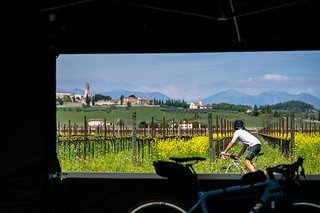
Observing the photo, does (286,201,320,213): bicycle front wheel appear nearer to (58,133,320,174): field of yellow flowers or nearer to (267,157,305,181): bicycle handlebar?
(267,157,305,181): bicycle handlebar

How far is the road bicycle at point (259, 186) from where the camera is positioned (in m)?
Answer: 2.77

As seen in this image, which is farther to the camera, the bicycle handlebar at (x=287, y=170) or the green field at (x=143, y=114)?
the green field at (x=143, y=114)

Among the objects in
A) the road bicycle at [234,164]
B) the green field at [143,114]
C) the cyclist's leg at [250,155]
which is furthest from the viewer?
the green field at [143,114]

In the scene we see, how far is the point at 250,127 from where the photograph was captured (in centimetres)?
1158

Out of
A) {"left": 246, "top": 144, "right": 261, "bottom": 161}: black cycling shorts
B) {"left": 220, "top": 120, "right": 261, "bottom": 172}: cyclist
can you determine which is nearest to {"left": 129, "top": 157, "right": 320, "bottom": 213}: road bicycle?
{"left": 220, "top": 120, "right": 261, "bottom": 172}: cyclist

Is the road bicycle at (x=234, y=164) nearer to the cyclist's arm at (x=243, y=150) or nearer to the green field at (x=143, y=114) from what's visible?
the cyclist's arm at (x=243, y=150)

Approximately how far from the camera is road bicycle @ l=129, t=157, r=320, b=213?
2.77 meters

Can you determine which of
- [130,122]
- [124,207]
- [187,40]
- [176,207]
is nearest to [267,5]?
[187,40]

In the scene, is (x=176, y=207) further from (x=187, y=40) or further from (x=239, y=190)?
(x=187, y=40)

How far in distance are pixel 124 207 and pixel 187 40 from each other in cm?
116

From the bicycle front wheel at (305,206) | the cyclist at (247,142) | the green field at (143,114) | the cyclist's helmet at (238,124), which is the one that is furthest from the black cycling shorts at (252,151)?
the bicycle front wheel at (305,206)

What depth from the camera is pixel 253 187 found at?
9.32 feet

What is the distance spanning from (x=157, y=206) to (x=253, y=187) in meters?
0.63

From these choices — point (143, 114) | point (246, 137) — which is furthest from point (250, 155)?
point (143, 114)
